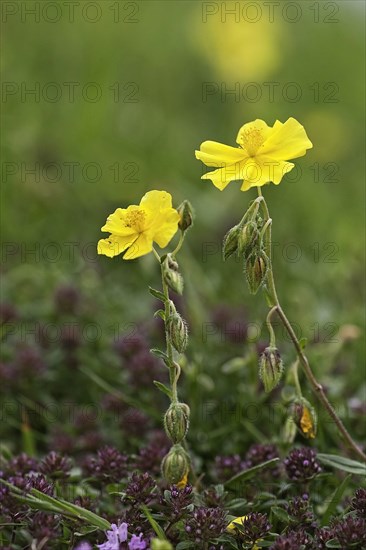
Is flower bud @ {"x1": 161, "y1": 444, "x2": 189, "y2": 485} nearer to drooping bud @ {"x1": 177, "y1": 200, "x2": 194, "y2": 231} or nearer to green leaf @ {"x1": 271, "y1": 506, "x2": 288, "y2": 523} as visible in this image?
green leaf @ {"x1": 271, "y1": 506, "x2": 288, "y2": 523}

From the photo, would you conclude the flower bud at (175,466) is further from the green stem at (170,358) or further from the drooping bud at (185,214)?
the drooping bud at (185,214)

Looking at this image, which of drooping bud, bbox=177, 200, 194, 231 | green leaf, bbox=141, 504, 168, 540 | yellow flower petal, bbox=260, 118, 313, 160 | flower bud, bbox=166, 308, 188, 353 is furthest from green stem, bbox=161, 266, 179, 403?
yellow flower petal, bbox=260, 118, 313, 160

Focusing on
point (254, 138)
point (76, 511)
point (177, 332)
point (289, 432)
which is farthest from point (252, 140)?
point (76, 511)

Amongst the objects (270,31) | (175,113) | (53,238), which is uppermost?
(270,31)

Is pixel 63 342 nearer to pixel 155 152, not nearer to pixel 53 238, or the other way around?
pixel 53 238

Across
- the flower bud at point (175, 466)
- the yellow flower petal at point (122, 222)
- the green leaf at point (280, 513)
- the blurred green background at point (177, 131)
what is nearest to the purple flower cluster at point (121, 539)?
the flower bud at point (175, 466)

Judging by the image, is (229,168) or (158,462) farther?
(158,462)

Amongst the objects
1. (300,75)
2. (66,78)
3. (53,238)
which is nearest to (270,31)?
(300,75)
